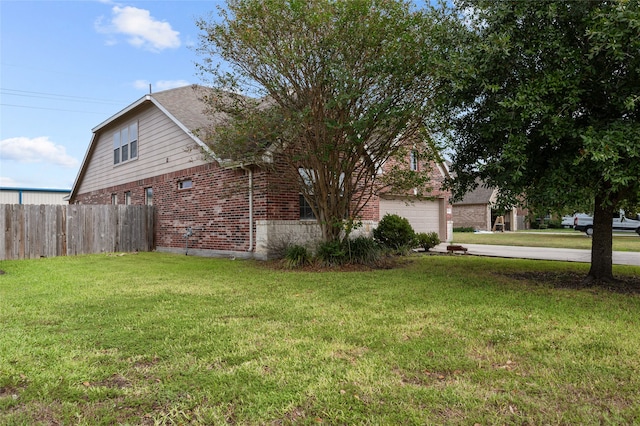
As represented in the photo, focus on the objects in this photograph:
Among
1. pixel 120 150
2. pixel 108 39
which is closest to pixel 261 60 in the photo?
pixel 108 39

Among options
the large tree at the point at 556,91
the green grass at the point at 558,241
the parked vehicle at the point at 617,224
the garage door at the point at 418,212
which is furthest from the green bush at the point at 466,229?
the large tree at the point at 556,91

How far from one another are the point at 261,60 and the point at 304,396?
24.0 ft

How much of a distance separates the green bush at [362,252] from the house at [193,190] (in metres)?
2.15

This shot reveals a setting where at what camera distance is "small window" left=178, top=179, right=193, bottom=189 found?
1400cm

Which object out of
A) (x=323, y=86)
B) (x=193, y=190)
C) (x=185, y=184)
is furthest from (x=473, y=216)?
(x=323, y=86)

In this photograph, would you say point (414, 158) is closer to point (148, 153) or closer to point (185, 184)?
point (185, 184)

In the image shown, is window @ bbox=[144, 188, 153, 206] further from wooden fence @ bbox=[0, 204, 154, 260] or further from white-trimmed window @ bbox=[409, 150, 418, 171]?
white-trimmed window @ bbox=[409, 150, 418, 171]

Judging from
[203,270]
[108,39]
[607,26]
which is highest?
[108,39]

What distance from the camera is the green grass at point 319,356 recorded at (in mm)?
2609

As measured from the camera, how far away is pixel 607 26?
5.29m

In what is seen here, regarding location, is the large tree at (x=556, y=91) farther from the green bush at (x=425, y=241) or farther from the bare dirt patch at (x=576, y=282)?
the green bush at (x=425, y=241)

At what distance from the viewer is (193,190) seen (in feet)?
44.9

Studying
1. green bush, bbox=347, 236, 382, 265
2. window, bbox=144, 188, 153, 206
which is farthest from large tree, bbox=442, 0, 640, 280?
window, bbox=144, 188, 153, 206

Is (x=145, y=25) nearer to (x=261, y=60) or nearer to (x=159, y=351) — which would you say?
(x=261, y=60)
